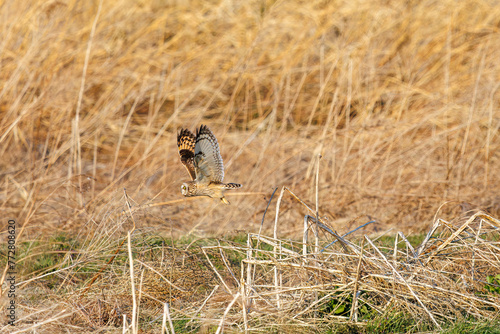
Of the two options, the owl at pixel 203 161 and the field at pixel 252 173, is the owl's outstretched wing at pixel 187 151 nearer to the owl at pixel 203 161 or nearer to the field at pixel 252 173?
the owl at pixel 203 161

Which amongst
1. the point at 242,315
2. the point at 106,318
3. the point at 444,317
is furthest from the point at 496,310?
the point at 106,318

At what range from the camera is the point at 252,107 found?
6.46m

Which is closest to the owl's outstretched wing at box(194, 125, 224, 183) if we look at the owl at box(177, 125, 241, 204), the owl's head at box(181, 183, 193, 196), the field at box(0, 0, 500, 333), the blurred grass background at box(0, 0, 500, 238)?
the owl at box(177, 125, 241, 204)

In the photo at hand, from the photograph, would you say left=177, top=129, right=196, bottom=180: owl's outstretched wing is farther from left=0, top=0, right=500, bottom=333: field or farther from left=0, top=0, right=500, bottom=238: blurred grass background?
left=0, top=0, right=500, bottom=238: blurred grass background

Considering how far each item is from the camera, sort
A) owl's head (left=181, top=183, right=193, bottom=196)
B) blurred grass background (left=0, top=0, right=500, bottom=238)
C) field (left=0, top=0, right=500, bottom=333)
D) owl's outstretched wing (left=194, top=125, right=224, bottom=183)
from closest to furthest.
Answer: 1. field (left=0, top=0, right=500, bottom=333)
2. owl's head (left=181, top=183, right=193, bottom=196)
3. owl's outstretched wing (left=194, top=125, right=224, bottom=183)
4. blurred grass background (left=0, top=0, right=500, bottom=238)

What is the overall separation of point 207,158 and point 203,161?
2cm

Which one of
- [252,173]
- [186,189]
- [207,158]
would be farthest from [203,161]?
[252,173]

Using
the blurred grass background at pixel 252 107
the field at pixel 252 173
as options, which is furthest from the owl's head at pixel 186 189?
the blurred grass background at pixel 252 107

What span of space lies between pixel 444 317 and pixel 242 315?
2.82 ft

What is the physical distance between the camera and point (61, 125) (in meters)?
5.27

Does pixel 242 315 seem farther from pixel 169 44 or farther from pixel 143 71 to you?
pixel 169 44

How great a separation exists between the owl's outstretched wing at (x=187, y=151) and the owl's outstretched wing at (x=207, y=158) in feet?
0.15

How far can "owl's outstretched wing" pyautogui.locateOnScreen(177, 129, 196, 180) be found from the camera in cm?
270

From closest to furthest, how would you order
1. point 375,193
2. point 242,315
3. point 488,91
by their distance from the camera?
point 242,315 → point 375,193 → point 488,91
